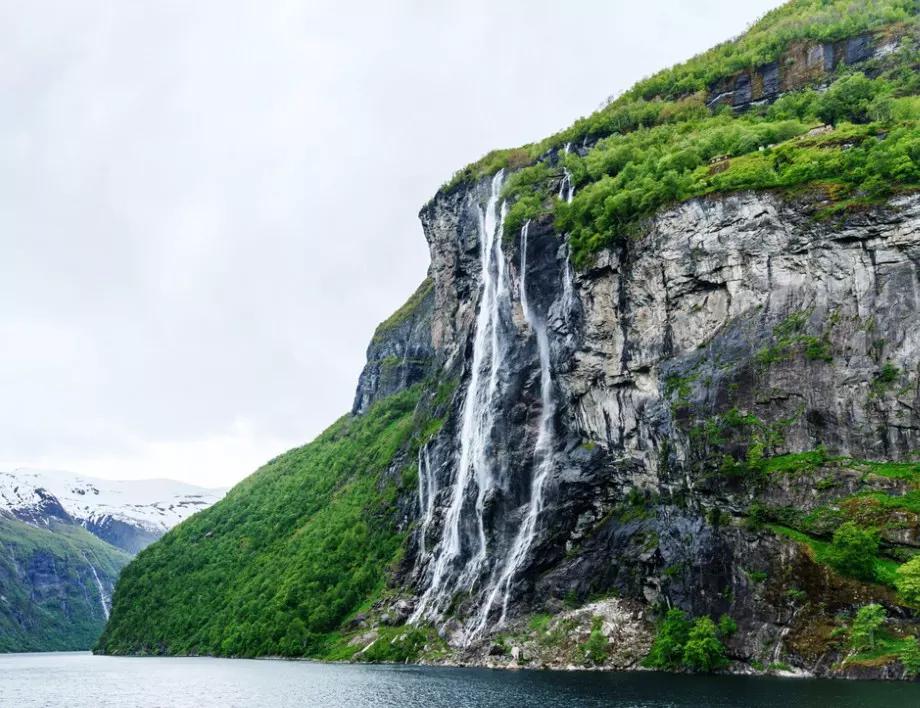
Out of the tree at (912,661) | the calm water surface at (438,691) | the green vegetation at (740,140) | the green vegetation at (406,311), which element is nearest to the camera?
the calm water surface at (438,691)

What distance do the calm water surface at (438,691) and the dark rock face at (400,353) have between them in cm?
7134

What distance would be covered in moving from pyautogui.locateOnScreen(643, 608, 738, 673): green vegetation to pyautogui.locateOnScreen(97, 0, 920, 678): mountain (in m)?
0.19

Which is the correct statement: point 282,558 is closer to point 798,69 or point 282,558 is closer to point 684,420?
point 684,420

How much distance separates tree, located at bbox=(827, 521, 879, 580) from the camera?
42.5 metres

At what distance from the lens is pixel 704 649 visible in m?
47.5

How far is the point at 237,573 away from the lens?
114812 millimetres

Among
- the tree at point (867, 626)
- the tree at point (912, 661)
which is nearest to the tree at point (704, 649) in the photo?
the tree at point (867, 626)

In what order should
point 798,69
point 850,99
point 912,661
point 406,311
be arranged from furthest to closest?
point 406,311, point 798,69, point 850,99, point 912,661

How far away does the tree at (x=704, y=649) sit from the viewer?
155ft

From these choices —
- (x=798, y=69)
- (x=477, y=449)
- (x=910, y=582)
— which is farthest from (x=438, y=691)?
(x=798, y=69)

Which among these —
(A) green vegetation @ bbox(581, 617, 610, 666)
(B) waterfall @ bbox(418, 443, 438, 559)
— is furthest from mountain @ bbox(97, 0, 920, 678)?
(B) waterfall @ bbox(418, 443, 438, 559)

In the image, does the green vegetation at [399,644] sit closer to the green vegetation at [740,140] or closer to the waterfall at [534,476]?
the waterfall at [534,476]

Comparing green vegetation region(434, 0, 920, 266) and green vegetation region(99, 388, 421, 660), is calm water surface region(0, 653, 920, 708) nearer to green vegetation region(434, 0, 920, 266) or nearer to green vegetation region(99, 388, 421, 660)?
green vegetation region(99, 388, 421, 660)

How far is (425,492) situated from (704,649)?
145ft
